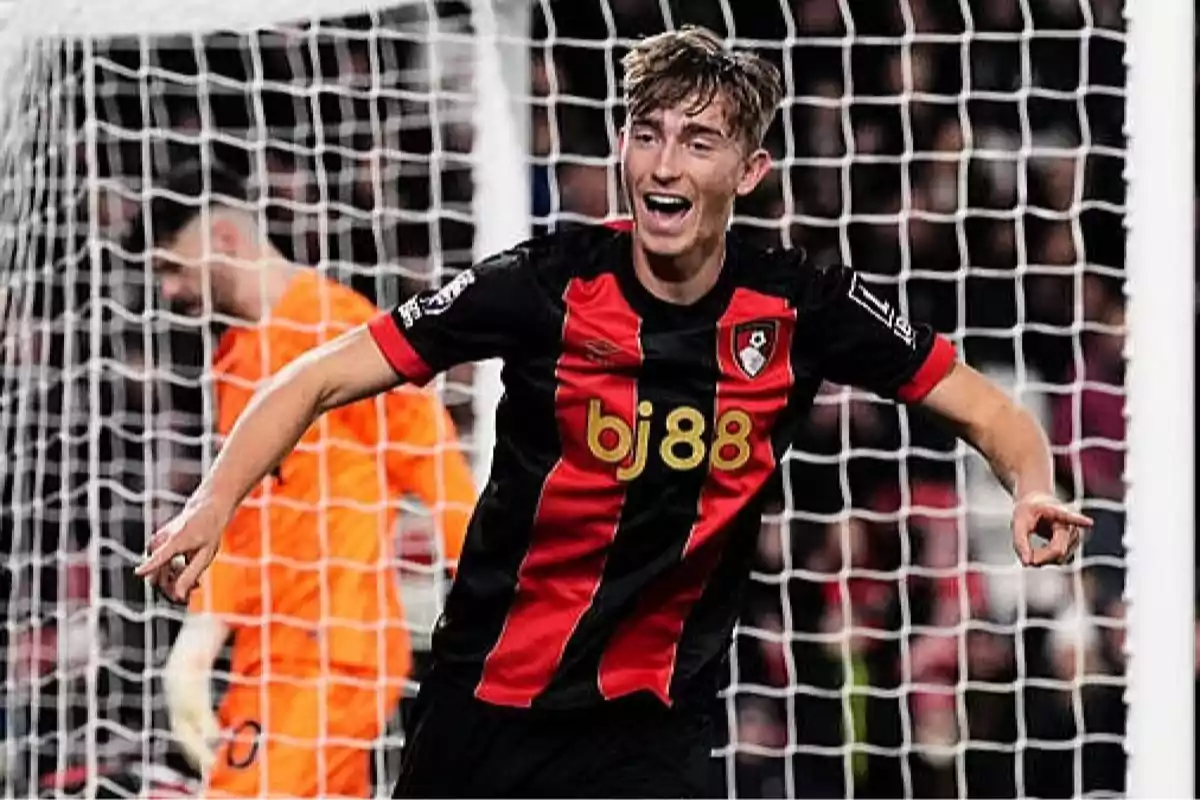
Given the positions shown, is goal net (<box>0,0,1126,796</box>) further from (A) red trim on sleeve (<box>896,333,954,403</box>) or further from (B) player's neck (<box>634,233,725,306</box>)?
(B) player's neck (<box>634,233,725,306</box>)

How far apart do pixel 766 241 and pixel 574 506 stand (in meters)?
1.22

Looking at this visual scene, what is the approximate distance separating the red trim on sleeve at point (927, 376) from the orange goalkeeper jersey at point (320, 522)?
969 mm

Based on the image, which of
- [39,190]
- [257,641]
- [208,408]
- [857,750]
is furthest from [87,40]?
[857,750]

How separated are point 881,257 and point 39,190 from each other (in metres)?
1.14

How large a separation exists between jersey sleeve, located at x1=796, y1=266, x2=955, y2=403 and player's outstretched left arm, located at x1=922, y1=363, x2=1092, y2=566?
2 centimetres

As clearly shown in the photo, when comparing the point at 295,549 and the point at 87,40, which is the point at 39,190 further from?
the point at 295,549

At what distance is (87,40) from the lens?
3564mm

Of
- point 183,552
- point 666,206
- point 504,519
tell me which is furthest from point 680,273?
point 183,552

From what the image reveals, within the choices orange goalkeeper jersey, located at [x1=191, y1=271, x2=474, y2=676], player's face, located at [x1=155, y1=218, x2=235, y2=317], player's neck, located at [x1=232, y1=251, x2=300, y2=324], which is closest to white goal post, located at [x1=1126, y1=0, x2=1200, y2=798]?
orange goalkeeper jersey, located at [x1=191, y1=271, x2=474, y2=676]

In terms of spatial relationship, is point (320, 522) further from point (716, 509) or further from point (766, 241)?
point (716, 509)

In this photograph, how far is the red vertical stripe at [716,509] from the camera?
2480mm

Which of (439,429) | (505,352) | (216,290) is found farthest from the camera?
(216,290)

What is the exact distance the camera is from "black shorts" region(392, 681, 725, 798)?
8.23ft

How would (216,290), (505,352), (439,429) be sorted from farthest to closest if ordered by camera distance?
(216,290) → (439,429) → (505,352)
